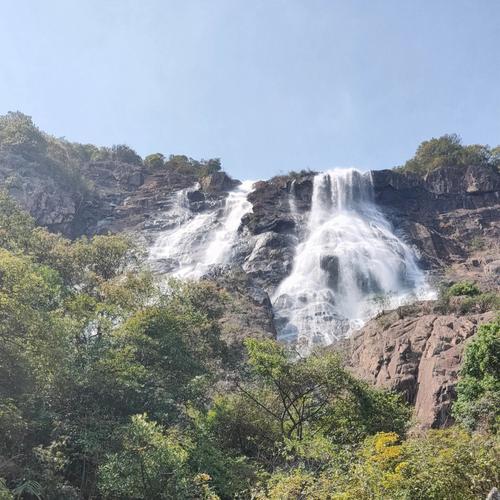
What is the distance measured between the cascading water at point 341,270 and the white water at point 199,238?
768 cm

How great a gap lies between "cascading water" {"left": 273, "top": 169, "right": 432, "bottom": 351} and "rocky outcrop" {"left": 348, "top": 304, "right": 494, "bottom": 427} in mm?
9162

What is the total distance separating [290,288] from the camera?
46.1 metres

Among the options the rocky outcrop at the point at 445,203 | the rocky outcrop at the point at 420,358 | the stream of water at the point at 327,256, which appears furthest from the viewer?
the rocky outcrop at the point at 445,203

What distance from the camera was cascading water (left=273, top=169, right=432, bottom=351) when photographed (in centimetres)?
4012

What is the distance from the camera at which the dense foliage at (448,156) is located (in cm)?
6706

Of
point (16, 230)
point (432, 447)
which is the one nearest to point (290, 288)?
point (16, 230)

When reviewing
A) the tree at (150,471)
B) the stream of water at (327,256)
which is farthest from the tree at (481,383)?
the stream of water at (327,256)

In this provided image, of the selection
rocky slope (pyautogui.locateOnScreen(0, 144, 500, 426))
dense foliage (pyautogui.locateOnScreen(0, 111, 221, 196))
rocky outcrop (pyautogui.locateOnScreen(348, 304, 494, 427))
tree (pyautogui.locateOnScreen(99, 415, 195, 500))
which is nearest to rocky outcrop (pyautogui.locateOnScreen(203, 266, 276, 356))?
rocky slope (pyautogui.locateOnScreen(0, 144, 500, 426))

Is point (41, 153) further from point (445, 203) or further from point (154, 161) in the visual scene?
point (445, 203)

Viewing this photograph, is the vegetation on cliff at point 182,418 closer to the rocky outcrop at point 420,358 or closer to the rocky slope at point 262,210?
the rocky outcrop at point 420,358

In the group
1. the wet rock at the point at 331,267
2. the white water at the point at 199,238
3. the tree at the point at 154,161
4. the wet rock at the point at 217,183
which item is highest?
the tree at the point at 154,161

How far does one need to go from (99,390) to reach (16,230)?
43.1 ft

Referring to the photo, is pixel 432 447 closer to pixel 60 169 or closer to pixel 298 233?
pixel 298 233

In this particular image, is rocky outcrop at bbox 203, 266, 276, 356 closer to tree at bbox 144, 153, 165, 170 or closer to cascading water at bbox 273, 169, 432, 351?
cascading water at bbox 273, 169, 432, 351
